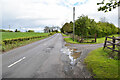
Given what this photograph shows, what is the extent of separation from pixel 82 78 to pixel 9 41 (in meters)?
16.7

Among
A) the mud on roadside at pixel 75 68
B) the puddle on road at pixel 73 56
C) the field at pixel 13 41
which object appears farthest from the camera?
the field at pixel 13 41

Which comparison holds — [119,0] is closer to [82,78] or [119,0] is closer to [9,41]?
[82,78]

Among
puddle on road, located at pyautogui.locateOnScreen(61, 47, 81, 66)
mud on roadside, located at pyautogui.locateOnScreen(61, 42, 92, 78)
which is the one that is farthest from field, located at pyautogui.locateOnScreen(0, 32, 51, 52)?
mud on roadside, located at pyautogui.locateOnScreen(61, 42, 92, 78)

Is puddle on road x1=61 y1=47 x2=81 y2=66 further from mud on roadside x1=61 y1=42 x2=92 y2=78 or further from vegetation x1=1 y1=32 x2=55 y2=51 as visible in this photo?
vegetation x1=1 y1=32 x2=55 y2=51

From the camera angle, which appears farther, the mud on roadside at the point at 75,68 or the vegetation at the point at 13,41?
the vegetation at the point at 13,41

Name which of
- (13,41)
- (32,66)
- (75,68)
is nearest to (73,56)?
(75,68)

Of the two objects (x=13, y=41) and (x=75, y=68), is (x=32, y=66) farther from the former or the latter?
(x=13, y=41)

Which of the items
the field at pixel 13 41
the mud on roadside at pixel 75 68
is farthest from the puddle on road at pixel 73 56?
the field at pixel 13 41

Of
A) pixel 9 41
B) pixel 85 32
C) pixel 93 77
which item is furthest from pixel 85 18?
pixel 93 77

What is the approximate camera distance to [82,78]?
14.5 feet

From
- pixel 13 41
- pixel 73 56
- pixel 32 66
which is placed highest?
pixel 13 41

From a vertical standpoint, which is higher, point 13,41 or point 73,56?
point 13,41

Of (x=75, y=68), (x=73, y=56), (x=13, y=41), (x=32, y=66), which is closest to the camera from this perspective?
(x=75, y=68)

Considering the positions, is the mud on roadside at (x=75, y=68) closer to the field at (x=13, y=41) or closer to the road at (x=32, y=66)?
the road at (x=32, y=66)
